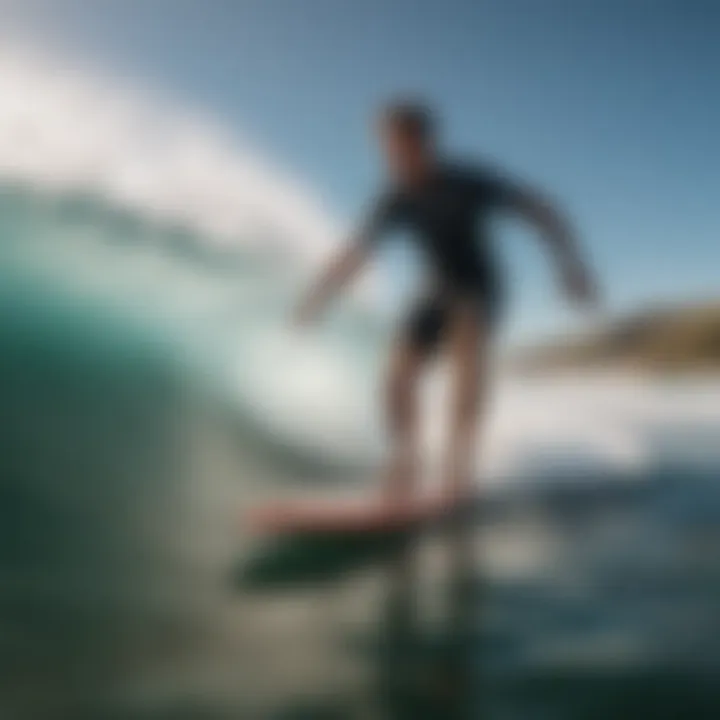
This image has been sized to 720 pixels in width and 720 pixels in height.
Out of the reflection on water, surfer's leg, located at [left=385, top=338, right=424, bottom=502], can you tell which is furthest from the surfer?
the reflection on water

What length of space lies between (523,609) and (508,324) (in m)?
0.32

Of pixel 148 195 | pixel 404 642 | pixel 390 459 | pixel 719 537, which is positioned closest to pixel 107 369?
pixel 148 195

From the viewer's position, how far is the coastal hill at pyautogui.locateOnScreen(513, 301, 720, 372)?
1.36 metres

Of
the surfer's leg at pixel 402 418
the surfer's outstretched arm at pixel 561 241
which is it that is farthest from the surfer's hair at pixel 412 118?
the surfer's leg at pixel 402 418

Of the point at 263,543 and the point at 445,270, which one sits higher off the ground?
the point at 445,270

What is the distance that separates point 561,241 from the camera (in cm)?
138

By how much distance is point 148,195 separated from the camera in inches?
54.5

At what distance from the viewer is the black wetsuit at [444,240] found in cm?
136

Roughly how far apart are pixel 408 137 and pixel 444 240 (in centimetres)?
13

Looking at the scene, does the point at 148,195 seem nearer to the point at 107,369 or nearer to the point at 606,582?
the point at 107,369

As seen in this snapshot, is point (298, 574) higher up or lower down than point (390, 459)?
lower down

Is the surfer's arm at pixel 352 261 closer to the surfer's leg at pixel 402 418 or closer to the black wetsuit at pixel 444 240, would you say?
the black wetsuit at pixel 444 240

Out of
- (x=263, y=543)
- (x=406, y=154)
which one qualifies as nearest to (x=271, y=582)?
(x=263, y=543)

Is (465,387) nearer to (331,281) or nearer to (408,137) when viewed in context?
(331,281)
